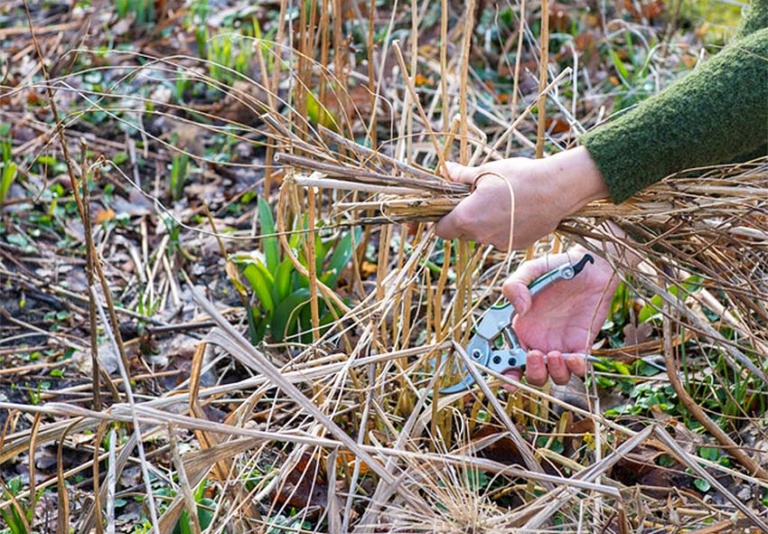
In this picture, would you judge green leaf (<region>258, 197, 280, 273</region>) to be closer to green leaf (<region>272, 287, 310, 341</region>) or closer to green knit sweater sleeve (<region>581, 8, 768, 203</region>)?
green leaf (<region>272, 287, 310, 341</region>)

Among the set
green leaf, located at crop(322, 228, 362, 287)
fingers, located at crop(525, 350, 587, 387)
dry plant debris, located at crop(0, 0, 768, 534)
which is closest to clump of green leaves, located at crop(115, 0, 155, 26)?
dry plant debris, located at crop(0, 0, 768, 534)

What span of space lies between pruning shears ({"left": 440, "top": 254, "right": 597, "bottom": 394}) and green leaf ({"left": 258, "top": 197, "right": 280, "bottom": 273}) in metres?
0.65

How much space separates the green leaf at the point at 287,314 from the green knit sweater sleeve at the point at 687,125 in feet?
2.79

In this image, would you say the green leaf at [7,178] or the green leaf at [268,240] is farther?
the green leaf at [7,178]

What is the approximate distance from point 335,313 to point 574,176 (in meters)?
0.55

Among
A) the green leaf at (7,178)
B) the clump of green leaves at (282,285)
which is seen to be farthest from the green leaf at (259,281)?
the green leaf at (7,178)

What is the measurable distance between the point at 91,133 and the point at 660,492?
2181 mm

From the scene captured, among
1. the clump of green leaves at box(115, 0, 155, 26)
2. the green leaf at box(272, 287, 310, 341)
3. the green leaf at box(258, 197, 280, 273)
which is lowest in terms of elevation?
the green leaf at box(272, 287, 310, 341)

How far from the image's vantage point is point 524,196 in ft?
5.24

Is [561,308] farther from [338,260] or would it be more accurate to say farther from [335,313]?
[338,260]

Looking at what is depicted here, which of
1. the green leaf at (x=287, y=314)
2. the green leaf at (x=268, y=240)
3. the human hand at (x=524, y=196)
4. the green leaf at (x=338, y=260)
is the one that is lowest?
the green leaf at (x=287, y=314)

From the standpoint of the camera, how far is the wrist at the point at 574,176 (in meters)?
1.61

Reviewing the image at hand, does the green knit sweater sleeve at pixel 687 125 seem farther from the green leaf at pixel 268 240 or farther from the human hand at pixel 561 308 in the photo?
the green leaf at pixel 268 240

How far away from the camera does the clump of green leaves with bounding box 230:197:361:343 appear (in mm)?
2283
